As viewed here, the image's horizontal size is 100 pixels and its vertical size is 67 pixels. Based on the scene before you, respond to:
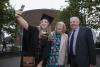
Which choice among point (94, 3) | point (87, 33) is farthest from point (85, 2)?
point (87, 33)

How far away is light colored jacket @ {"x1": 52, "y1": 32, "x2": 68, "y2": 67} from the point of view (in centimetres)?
637

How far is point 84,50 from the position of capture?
21.7 feet

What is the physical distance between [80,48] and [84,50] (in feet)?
0.31

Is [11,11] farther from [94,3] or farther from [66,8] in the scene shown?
[66,8]

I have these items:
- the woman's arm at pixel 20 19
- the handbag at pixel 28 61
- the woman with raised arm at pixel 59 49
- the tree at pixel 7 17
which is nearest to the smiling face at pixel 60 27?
the woman with raised arm at pixel 59 49

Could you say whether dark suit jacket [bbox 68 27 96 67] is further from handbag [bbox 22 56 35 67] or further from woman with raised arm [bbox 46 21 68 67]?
handbag [bbox 22 56 35 67]

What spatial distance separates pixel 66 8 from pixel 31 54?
23871 millimetres

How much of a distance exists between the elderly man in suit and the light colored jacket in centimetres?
10

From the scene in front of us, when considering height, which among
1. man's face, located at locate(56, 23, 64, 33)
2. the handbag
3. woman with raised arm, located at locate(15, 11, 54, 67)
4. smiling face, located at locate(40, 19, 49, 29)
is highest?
smiling face, located at locate(40, 19, 49, 29)

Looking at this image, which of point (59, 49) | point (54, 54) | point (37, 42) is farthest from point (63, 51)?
point (37, 42)

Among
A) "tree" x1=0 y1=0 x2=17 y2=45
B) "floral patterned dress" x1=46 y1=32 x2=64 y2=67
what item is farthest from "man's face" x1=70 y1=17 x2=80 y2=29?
"tree" x1=0 y1=0 x2=17 y2=45

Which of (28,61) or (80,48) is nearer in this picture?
(28,61)

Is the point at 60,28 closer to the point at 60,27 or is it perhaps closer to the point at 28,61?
the point at 60,27

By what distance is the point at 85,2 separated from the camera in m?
24.8
